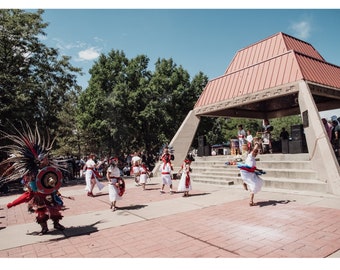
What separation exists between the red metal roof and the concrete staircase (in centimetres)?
383

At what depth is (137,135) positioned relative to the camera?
31.8 m

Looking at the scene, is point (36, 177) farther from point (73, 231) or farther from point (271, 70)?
point (271, 70)

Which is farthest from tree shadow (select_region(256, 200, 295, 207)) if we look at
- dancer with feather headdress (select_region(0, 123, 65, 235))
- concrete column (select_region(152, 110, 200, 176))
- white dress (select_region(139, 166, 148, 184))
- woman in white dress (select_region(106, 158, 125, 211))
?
concrete column (select_region(152, 110, 200, 176))

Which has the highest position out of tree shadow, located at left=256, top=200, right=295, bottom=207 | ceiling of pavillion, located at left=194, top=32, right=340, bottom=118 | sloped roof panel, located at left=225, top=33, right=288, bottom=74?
sloped roof panel, located at left=225, top=33, right=288, bottom=74

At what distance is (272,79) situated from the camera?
1383 centimetres

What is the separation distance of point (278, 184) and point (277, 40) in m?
10.3

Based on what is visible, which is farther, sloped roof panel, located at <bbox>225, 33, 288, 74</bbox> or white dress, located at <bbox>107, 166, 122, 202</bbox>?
sloped roof panel, located at <bbox>225, 33, 288, 74</bbox>

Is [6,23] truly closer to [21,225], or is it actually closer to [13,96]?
[13,96]

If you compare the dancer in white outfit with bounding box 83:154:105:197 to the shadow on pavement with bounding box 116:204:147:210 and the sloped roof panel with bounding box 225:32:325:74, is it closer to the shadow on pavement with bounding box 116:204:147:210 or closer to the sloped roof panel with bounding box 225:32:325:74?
the shadow on pavement with bounding box 116:204:147:210

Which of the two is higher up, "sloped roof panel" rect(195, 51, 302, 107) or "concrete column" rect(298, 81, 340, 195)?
"sloped roof panel" rect(195, 51, 302, 107)

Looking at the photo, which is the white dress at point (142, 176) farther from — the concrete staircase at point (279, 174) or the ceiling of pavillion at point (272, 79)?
the ceiling of pavillion at point (272, 79)

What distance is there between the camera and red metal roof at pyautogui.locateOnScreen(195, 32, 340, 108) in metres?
13.2

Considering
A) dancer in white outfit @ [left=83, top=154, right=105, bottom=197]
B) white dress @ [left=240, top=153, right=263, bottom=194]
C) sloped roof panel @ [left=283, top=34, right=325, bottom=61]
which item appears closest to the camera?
white dress @ [left=240, top=153, right=263, bottom=194]

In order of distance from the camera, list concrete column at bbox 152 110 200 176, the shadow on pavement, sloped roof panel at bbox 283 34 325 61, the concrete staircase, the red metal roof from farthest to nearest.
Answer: concrete column at bbox 152 110 200 176 → sloped roof panel at bbox 283 34 325 61 → the red metal roof → the concrete staircase → the shadow on pavement
